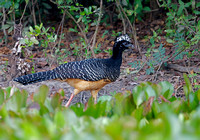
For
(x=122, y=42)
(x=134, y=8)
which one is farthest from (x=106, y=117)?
(x=134, y=8)

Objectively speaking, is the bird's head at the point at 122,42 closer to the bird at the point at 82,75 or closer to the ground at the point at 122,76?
the bird at the point at 82,75

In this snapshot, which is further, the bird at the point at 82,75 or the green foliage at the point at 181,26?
the green foliage at the point at 181,26

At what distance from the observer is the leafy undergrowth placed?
5.16 feet

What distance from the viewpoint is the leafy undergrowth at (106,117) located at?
157cm

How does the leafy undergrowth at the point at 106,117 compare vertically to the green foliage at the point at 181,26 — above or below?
below

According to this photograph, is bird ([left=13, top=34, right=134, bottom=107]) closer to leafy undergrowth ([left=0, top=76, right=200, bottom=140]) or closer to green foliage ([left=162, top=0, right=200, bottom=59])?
green foliage ([left=162, top=0, right=200, bottom=59])

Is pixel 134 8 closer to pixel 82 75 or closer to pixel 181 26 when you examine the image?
pixel 181 26

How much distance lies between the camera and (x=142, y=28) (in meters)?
8.66

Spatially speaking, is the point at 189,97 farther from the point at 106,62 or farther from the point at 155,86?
the point at 106,62

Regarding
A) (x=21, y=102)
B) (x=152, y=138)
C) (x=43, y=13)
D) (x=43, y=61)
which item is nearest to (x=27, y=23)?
(x=43, y=13)

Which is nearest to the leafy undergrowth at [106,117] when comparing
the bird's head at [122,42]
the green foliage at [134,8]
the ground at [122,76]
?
the bird's head at [122,42]

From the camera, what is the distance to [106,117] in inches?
89.5

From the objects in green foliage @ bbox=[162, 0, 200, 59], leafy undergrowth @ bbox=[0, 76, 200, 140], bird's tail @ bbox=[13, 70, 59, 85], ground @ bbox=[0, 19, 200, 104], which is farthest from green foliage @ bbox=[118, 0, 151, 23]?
leafy undergrowth @ bbox=[0, 76, 200, 140]

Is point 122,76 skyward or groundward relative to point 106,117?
groundward
